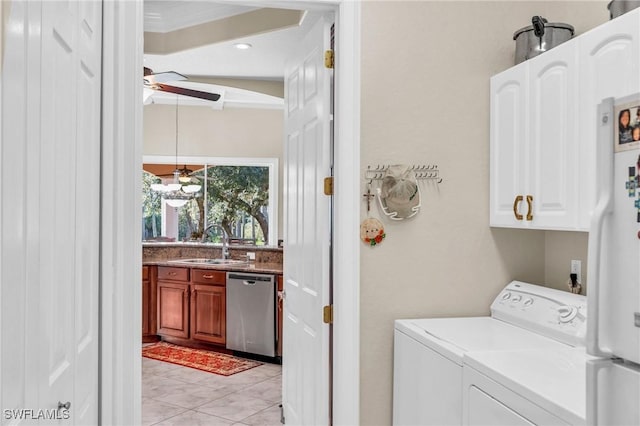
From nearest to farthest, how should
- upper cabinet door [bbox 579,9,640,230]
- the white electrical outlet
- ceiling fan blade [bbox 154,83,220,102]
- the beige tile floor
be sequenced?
upper cabinet door [bbox 579,9,640,230] → the white electrical outlet → the beige tile floor → ceiling fan blade [bbox 154,83,220,102]

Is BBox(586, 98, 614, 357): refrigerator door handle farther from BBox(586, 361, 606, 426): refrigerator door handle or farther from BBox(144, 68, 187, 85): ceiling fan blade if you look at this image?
BBox(144, 68, 187, 85): ceiling fan blade

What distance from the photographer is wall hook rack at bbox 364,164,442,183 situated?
248 cm

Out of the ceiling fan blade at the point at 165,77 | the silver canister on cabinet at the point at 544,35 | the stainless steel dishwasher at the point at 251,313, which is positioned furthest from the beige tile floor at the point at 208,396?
the silver canister on cabinet at the point at 544,35

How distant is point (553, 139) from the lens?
2.14 m

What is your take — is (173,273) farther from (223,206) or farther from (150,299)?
(223,206)

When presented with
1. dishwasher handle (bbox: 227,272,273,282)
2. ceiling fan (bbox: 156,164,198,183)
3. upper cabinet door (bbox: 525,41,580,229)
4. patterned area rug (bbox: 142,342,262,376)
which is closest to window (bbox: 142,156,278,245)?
ceiling fan (bbox: 156,164,198,183)

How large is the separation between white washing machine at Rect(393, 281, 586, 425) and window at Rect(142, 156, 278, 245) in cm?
561

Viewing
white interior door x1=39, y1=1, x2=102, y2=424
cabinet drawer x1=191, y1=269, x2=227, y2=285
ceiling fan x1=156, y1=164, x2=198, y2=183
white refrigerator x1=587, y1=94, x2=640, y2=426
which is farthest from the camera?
ceiling fan x1=156, y1=164, x2=198, y2=183

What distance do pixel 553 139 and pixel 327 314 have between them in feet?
4.09

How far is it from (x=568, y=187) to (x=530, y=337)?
0.62 meters

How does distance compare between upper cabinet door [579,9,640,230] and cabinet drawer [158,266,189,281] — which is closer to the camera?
upper cabinet door [579,9,640,230]

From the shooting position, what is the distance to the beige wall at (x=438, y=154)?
97.9 inches

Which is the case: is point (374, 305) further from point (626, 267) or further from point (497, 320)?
point (626, 267)

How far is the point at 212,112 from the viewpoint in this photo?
7668 millimetres
